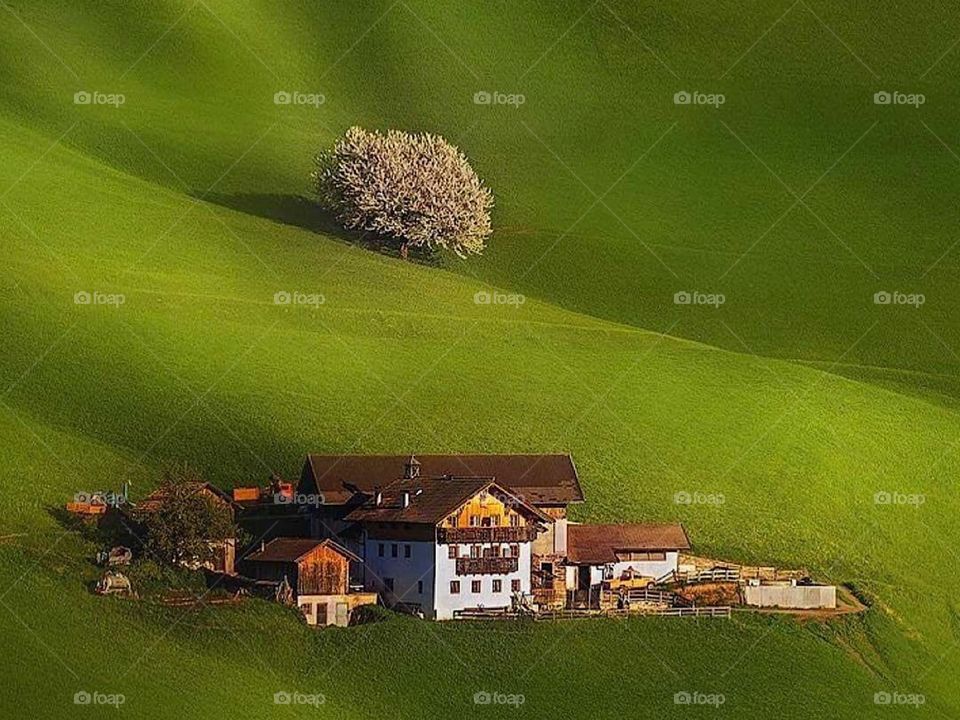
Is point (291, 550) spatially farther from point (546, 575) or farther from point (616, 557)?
point (616, 557)

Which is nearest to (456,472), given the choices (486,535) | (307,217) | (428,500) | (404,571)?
(428,500)

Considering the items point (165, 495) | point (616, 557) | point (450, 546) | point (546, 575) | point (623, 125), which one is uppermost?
point (623, 125)

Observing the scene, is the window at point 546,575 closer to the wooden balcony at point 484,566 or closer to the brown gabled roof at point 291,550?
the wooden balcony at point 484,566

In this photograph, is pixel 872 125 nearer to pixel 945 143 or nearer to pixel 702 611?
pixel 945 143

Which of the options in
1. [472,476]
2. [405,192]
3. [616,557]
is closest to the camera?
[616,557]

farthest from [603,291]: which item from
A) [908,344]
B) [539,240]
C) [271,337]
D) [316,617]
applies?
[316,617]

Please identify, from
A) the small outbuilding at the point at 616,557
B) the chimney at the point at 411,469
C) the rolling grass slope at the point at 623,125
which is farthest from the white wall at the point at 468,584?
the rolling grass slope at the point at 623,125
